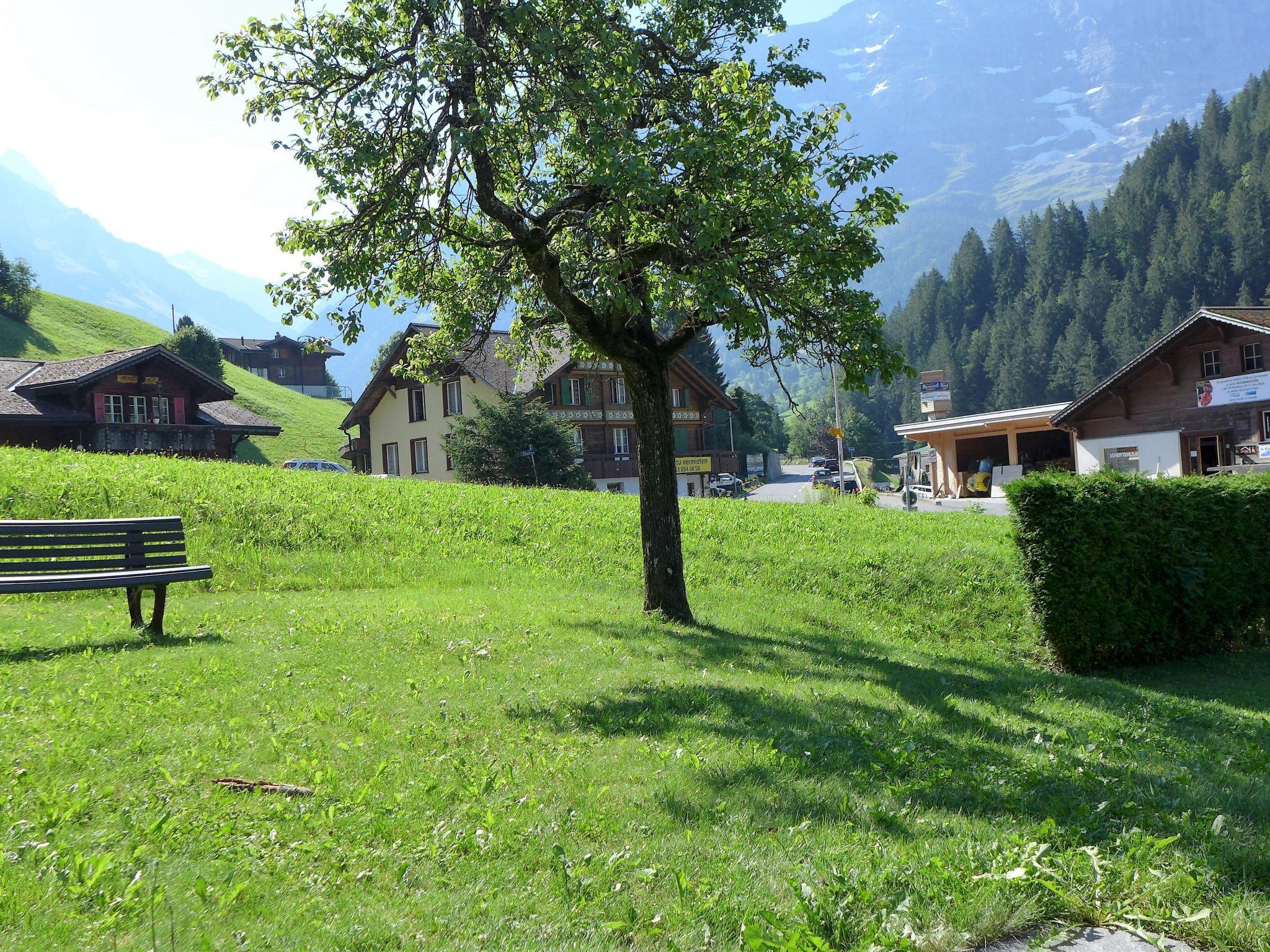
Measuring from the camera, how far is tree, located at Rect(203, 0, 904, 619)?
994 centimetres

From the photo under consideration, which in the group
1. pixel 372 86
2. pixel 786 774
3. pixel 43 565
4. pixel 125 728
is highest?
pixel 372 86

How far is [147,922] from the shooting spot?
3420mm

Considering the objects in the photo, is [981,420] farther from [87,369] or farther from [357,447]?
[87,369]

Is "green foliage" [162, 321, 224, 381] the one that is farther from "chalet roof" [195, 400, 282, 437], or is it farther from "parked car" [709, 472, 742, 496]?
"parked car" [709, 472, 742, 496]

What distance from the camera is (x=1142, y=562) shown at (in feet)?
40.5

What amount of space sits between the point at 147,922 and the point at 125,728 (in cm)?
262

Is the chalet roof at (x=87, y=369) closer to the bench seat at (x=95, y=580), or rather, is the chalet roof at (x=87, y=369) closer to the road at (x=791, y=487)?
the road at (x=791, y=487)

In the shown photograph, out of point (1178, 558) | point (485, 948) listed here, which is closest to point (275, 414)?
point (1178, 558)

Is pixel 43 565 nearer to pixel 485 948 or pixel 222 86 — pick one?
pixel 222 86

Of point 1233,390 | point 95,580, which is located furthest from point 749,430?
point 95,580

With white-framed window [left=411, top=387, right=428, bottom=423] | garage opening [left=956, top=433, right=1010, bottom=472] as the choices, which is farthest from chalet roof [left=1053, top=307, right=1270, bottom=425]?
white-framed window [left=411, top=387, right=428, bottom=423]

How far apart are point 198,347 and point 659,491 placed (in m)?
64.1

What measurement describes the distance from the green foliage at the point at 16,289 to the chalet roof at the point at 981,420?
65.3 m

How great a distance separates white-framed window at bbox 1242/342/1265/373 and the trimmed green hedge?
25.3 m
